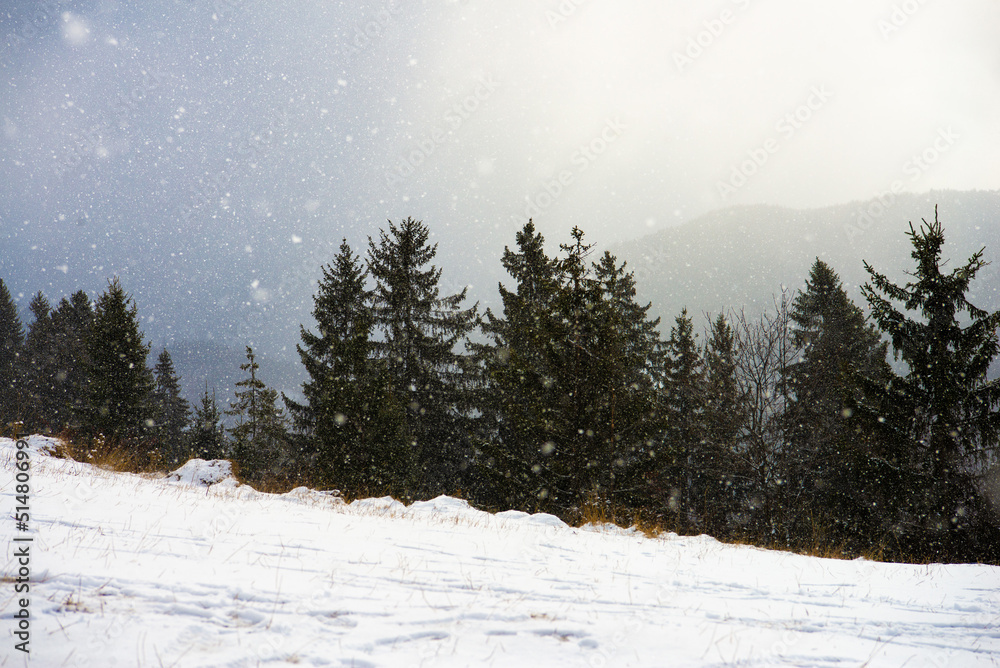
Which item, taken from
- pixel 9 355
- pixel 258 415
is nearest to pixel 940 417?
pixel 258 415

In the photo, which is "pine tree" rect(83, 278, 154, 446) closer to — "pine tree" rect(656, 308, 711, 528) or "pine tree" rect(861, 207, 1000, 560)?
"pine tree" rect(656, 308, 711, 528)

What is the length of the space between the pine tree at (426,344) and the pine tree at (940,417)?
683 inches

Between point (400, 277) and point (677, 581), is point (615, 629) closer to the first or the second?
point (677, 581)

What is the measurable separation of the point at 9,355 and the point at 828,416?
2699 inches

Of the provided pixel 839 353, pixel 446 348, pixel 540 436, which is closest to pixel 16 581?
pixel 540 436

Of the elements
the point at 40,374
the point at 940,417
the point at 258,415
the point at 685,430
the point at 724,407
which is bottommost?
the point at 258,415

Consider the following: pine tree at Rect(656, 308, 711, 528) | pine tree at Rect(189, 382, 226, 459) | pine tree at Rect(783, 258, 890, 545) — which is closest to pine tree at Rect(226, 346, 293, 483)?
pine tree at Rect(189, 382, 226, 459)

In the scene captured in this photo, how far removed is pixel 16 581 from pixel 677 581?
547 cm

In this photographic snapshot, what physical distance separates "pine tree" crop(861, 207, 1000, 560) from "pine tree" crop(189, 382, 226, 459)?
1460 inches

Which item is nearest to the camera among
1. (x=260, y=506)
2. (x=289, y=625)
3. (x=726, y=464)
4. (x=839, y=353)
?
(x=289, y=625)

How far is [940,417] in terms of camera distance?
501 inches

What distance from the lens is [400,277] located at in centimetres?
2350

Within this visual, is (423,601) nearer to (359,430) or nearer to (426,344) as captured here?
(359,430)

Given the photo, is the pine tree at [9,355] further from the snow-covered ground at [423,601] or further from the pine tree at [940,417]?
the pine tree at [940,417]
